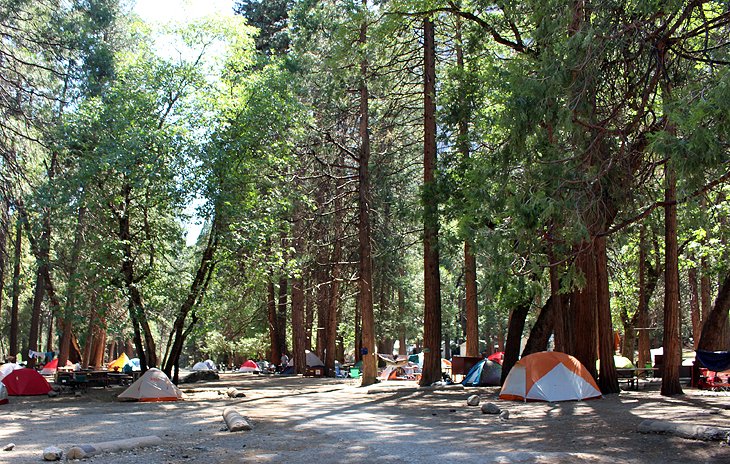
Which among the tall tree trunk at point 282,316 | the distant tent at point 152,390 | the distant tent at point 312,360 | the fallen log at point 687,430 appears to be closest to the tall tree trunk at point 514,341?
the distant tent at point 152,390

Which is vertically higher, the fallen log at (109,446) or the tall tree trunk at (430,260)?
the tall tree trunk at (430,260)

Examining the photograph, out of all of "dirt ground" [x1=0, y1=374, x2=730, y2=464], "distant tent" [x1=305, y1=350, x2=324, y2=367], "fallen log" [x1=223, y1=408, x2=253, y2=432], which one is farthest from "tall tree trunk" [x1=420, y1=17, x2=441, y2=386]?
"distant tent" [x1=305, y1=350, x2=324, y2=367]

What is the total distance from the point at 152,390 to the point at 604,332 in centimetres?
1190

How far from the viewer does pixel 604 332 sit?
1795 cm

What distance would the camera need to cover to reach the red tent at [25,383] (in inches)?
859

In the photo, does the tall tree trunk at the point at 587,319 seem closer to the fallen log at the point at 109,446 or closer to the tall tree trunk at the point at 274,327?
the fallen log at the point at 109,446

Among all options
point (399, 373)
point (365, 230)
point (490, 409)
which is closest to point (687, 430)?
point (490, 409)

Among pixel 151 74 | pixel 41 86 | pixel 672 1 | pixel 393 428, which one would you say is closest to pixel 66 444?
pixel 393 428

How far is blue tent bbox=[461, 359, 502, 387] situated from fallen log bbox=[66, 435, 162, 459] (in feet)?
44.5

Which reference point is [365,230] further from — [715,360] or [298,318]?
[715,360]

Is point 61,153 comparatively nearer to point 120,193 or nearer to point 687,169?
point 120,193

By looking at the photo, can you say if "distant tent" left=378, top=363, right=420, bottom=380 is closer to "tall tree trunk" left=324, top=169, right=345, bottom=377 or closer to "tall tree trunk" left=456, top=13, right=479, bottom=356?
"tall tree trunk" left=324, top=169, right=345, bottom=377

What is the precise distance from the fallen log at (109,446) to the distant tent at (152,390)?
814 centimetres

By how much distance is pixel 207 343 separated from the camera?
48.5 m
